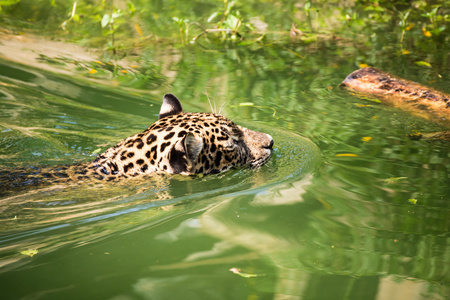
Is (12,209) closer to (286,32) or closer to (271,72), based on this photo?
(271,72)

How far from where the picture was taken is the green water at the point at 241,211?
3834 mm

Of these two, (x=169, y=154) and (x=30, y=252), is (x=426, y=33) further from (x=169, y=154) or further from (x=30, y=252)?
(x=30, y=252)

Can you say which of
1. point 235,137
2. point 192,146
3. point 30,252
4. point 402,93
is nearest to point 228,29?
point 402,93

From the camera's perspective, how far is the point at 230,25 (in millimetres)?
11664

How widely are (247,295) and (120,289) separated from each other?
931mm

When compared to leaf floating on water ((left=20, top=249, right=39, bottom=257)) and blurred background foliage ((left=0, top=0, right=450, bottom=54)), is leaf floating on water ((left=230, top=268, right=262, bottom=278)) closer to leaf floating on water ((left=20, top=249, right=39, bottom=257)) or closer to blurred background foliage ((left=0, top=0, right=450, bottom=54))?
leaf floating on water ((left=20, top=249, right=39, bottom=257))

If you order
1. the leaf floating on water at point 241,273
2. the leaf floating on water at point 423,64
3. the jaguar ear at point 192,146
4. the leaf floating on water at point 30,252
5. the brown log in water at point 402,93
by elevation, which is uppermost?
the leaf floating on water at point 423,64

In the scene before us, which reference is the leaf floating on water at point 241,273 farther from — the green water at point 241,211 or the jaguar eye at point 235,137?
the jaguar eye at point 235,137

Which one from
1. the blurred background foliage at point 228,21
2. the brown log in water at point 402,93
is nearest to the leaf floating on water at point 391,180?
the brown log in water at point 402,93

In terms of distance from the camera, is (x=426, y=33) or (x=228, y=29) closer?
(x=228, y=29)

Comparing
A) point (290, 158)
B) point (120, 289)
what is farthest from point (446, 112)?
point (120, 289)

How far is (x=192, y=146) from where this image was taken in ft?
18.1

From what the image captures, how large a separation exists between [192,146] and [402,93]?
4638 millimetres

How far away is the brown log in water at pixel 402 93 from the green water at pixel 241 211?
0.28m
